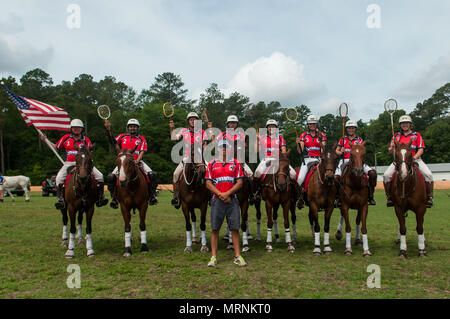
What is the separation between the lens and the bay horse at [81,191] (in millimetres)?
9070

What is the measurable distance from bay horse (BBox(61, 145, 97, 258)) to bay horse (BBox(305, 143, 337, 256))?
614 centimetres

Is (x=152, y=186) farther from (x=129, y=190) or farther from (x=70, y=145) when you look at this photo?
(x=70, y=145)

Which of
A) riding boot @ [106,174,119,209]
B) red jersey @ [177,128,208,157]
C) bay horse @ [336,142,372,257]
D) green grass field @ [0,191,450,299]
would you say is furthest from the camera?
red jersey @ [177,128,208,157]

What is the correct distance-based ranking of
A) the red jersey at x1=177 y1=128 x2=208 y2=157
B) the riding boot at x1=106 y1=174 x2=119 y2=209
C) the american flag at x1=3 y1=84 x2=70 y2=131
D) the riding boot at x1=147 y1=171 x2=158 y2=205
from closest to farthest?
the riding boot at x1=106 y1=174 x2=119 y2=209 < the red jersey at x1=177 y1=128 x2=208 y2=157 < the riding boot at x1=147 y1=171 x2=158 y2=205 < the american flag at x1=3 y1=84 x2=70 y2=131

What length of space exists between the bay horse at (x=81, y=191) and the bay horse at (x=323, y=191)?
6.14 m

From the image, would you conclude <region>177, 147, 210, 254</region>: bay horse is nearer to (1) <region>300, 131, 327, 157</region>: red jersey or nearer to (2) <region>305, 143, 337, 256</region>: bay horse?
(2) <region>305, 143, 337, 256</region>: bay horse

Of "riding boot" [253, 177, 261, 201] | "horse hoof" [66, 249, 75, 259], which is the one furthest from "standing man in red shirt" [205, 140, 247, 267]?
"horse hoof" [66, 249, 75, 259]

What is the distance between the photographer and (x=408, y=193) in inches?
359

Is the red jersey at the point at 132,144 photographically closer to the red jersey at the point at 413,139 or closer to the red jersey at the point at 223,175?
the red jersey at the point at 223,175

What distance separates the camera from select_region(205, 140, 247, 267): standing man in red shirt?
→ 27.1 feet

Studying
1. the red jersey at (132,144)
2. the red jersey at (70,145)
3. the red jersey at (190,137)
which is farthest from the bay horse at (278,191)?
the red jersey at (70,145)

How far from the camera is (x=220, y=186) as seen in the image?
8.43m

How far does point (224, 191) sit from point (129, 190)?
2950 millimetres
